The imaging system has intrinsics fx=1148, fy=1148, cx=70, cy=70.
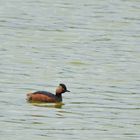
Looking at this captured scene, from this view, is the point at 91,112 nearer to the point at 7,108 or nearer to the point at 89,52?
the point at 7,108

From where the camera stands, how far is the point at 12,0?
42188mm

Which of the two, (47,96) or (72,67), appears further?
(72,67)

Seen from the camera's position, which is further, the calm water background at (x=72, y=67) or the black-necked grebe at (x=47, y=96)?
the black-necked grebe at (x=47, y=96)

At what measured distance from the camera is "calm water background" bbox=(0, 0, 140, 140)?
21922 mm

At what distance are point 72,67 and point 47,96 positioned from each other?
4440mm

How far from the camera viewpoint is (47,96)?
81.3ft

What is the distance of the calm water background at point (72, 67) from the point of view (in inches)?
863

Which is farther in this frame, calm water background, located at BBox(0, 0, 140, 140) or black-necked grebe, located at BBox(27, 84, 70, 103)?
black-necked grebe, located at BBox(27, 84, 70, 103)

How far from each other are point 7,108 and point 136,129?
2.95 metres

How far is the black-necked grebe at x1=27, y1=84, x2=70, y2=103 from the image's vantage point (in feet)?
79.9

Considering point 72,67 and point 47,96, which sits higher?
point 72,67

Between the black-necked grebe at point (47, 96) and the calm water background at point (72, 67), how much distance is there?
187 millimetres

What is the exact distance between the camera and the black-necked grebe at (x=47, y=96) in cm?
2436

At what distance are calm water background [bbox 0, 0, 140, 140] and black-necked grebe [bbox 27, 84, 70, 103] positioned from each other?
187 millimetres
